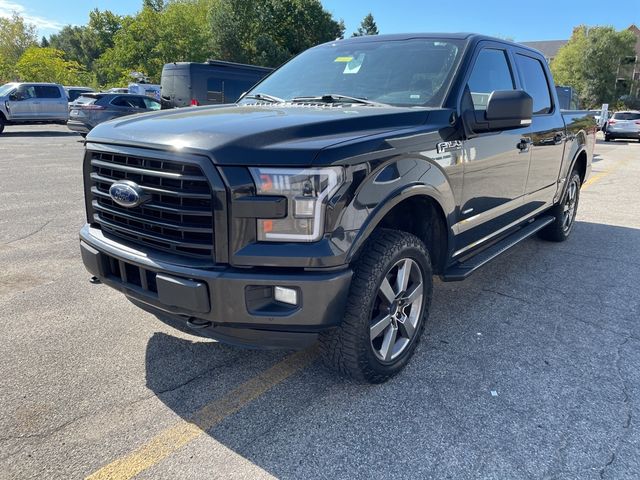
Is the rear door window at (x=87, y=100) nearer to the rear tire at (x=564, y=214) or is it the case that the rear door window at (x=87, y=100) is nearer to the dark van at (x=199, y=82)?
the dark van at (x=199, y=82)

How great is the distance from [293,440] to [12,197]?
711 centimetres

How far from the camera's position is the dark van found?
15742 mm

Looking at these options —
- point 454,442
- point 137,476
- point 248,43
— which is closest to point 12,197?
point 137,476

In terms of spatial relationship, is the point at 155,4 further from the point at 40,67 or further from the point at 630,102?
the point at 630,102

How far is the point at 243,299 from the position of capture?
2.24m

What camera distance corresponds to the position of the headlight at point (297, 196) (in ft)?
7.26

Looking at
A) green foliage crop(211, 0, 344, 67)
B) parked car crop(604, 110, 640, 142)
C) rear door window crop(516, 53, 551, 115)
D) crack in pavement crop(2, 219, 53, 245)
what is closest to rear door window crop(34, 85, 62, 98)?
crack in pavement crop(2, 219, 53, 245)

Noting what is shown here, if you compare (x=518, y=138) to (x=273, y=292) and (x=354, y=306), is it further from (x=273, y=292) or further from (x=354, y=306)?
(x=273, y=292)

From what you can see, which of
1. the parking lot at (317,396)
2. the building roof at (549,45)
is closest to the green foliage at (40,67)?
the parking lot at (317,396)

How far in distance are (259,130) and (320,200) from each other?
0.47 m

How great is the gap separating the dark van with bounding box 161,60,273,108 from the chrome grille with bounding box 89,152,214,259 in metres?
13.4

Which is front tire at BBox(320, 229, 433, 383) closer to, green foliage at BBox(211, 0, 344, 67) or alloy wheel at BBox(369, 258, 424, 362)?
alloy wheel at BBox(369, 258, 424, 362)

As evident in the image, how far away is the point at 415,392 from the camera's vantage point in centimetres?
277

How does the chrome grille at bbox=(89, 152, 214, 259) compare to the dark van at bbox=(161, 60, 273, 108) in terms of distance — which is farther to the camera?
the dark van at bbox=(161, 60, 273, 108)
